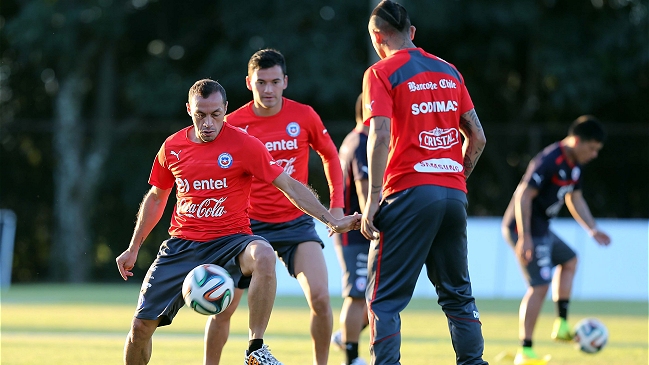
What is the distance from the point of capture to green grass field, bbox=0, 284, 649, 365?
915 centimetres

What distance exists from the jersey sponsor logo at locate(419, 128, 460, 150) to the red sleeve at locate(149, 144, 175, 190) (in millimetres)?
1722

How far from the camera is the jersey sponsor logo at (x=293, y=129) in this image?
26.0ft

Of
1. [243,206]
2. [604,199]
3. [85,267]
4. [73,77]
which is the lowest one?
[85,267]

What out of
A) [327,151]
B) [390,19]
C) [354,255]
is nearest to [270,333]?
[354,255]

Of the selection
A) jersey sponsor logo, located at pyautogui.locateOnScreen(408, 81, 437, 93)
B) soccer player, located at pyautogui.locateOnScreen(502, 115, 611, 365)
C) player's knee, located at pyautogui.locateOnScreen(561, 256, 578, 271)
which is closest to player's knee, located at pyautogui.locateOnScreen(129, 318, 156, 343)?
jersey sponsor logo, located at pyautogui.locateOnScreen(408, 81, 437, 93)

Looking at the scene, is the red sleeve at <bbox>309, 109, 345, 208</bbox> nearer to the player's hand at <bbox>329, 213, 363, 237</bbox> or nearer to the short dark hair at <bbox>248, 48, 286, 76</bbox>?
the short dark hair at <bbox>248, 48, 286, 76</bbox>

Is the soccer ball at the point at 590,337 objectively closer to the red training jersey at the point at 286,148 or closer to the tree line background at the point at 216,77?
the red training jersey at the point at 286,148

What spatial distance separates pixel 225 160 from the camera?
678cm

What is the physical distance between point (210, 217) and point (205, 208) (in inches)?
2.8

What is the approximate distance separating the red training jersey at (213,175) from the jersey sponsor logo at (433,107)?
1009 mm

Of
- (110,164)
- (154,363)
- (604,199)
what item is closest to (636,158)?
(604,199)

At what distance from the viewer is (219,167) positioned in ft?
22.2

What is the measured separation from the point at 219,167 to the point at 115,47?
18.5 m

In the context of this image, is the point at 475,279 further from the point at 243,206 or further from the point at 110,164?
the point at 243,206
